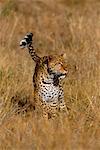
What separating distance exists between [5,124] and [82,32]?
3.67 metres

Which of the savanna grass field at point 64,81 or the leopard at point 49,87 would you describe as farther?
the leopard at point 49,87

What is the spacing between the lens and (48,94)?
6.42m

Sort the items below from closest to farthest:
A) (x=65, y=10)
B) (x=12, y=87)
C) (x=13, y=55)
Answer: (x=12, y=87), (x=13, y=55), (x=65, y=10)

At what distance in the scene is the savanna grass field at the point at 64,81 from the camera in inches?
213

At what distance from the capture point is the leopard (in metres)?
6.27

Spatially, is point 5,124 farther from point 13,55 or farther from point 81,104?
point 13,55

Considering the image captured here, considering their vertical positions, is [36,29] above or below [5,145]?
above

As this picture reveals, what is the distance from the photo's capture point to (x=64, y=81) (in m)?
7.41

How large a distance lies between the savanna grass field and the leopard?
0.37 feet

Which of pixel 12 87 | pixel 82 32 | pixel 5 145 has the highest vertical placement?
pixel 82 32

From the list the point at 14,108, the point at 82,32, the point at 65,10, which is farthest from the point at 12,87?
the point at 65,10

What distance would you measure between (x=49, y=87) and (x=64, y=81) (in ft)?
3.36

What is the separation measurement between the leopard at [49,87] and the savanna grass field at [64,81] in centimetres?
11

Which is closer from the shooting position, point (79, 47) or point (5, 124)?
point (5, 124)
